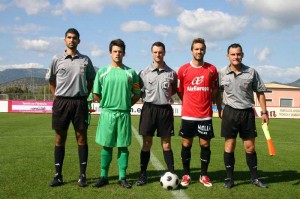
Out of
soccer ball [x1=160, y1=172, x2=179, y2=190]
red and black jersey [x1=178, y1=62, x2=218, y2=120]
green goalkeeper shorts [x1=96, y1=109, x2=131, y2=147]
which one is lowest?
soccer ball [x1=160, y1=172, x2=179, y2=190]

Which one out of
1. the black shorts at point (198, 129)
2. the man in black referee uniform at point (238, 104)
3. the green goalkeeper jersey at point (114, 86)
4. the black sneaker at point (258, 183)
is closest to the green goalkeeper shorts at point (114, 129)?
the green goalkeeper jersey at point (114, 86)

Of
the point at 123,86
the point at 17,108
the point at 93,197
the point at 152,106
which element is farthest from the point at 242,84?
the point at 17,108

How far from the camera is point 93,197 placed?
14.6 ft

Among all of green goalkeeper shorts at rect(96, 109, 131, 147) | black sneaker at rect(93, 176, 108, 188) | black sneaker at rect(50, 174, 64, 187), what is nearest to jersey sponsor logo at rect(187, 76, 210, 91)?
green goalkeeper shorts at rect(96, 109, 131, 147)

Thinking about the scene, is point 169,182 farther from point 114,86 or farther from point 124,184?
point 114,86

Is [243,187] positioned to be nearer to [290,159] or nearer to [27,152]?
[290,159]

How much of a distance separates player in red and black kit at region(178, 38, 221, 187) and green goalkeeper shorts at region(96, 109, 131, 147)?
90cm

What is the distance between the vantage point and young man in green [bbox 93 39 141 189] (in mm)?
Answer: 5020

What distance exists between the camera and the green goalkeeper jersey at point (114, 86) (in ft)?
16.4

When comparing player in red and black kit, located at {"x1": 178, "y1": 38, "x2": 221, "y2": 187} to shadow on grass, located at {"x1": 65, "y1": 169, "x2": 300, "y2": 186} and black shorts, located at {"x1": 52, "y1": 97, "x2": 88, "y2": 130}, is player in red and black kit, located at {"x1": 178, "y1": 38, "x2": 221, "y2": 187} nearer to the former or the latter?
shadow on grass, located at {"x1": 65, "y1": 169, "x2": 300, "y2": 186}

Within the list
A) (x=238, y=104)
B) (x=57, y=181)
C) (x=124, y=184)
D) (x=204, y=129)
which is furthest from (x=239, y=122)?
(x=57, y=181)

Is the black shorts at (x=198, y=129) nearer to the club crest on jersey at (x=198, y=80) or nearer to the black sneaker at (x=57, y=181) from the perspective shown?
the club crest on jersey at (x=198, y=80)

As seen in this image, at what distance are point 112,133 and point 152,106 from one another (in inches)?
28.5

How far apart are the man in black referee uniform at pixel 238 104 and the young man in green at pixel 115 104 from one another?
1.49m
